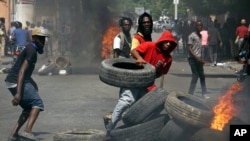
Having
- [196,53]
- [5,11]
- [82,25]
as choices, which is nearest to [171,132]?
[196,53]

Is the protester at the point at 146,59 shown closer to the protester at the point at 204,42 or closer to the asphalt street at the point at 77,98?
the asphalt street at the point at 77,98

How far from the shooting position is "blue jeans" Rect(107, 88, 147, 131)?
26.1 ft

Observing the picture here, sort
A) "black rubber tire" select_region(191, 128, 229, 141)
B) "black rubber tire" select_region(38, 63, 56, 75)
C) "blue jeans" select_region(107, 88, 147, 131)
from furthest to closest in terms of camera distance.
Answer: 1. "black rubber tire" select_region(38, 63, 56, 75)
2. "blue jeans" select_region(107, 88, 147, 131)
3. "black rubber tire" select_region(191, 128, 229, 141)

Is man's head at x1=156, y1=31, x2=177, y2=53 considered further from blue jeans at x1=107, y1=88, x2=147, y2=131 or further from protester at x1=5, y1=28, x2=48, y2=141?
protester at x1=5, y1=28, x2=48, y2=141

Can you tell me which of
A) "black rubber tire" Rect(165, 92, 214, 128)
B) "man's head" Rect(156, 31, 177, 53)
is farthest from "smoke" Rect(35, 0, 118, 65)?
"black rubber tire" Rect(165, 92, 214, 128)

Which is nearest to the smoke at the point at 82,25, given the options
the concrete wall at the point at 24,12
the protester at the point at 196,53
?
the concrete wall at the point at 24,12

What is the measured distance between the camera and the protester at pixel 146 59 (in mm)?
7965

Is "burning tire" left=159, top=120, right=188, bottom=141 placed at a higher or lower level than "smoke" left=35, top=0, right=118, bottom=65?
lower

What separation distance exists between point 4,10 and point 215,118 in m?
27.7

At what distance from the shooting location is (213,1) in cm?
2714

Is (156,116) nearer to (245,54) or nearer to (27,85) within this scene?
(27,85)

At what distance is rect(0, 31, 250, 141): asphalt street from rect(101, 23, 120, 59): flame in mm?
2422

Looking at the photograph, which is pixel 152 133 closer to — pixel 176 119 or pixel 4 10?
pixel 176 119

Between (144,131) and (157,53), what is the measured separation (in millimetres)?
1169
